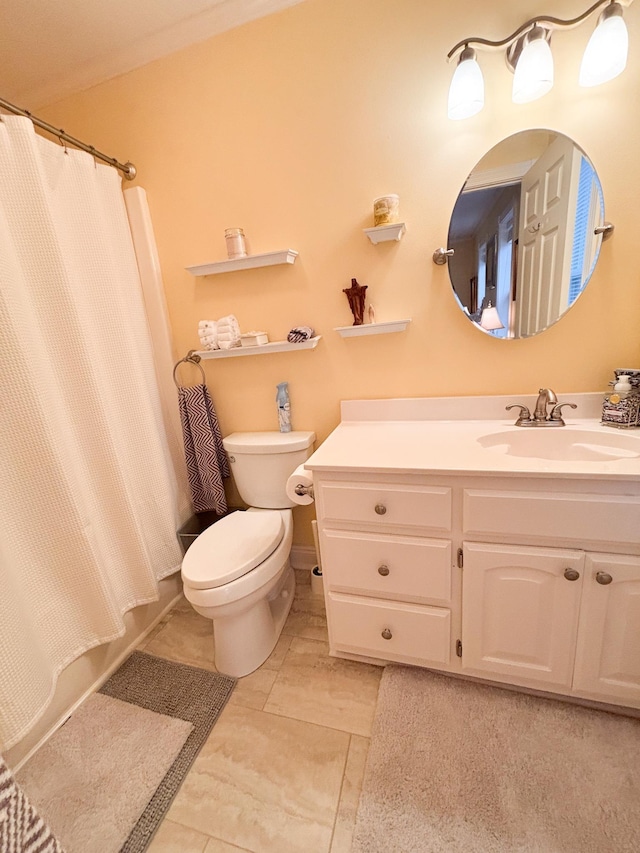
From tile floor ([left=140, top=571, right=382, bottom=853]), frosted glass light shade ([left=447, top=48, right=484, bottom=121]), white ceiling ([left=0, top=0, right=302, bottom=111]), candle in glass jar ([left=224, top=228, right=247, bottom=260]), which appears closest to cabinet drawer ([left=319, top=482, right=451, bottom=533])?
tile floor ([left=140, top=571, right=382, bottom=853])

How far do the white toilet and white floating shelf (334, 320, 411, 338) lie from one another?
1.52 ft

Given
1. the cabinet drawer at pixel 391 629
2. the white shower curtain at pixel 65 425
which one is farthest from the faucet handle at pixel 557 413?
the white shower curtain at pixel 65 425

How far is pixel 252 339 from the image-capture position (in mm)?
1412

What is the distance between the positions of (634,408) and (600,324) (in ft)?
0.98

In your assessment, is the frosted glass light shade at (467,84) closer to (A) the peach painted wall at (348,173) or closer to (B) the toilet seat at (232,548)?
(A) the peach painted wall at (348,173)

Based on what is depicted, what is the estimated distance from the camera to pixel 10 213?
3.41 ft

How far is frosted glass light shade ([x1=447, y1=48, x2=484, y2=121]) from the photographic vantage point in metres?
1.02

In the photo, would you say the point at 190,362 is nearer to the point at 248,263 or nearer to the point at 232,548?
the point at 248,263

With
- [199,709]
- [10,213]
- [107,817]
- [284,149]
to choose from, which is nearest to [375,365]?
[284,149]

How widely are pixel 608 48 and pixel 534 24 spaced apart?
210mm

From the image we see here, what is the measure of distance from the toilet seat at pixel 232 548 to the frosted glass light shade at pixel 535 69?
1.61m

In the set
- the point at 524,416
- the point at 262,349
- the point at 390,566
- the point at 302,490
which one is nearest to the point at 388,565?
the point at 390,566

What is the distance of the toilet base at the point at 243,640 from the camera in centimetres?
123

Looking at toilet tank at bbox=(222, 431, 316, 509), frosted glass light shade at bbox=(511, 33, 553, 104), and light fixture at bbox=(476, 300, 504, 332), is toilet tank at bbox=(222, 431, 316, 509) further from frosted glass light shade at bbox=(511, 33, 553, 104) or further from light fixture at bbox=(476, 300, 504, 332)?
frosted glass light shade at bbox=(511, 33, 553, 104)
